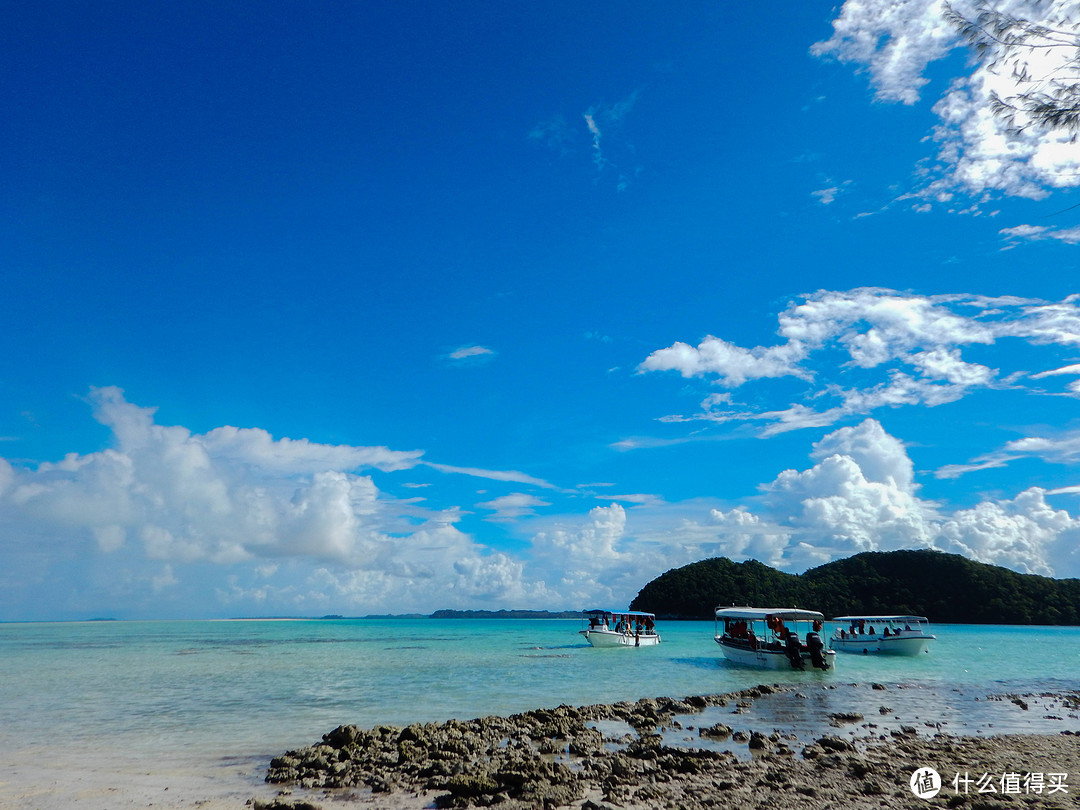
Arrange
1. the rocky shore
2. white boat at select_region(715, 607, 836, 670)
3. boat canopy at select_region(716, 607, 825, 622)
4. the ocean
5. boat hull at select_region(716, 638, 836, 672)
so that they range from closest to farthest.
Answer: the rocky shore → the ocean → white boat at select_region(715, 607, 836, 670) → boat hull at select_region(716, 638, 836, 672) → boat canopy at select_region(716, 607, 825, 622)

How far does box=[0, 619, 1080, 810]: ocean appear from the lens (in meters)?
10.9

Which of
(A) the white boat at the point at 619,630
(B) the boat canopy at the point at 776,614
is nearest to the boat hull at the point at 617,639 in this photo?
(A) the white boat at the point at 619,630

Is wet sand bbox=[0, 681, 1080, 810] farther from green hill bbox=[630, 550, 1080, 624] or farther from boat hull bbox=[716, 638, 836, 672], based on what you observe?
green hill bbox=[630, 550, 1080, 624]

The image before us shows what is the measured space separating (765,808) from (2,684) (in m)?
30.2

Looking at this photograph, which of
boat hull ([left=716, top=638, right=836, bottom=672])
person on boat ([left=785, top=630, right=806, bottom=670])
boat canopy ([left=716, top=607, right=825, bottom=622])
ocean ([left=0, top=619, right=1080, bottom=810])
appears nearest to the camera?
ocean ([left=0, top=619, right=1080, bottom=810])

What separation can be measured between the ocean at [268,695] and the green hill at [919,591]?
200ft

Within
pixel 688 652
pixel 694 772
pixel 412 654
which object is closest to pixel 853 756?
pixel 694 772

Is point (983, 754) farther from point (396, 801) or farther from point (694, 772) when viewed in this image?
point (396, 801)

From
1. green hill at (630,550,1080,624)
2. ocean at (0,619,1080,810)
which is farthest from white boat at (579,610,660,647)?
green hill at (630,550,1080,624)

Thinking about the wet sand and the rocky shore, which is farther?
the wet sand

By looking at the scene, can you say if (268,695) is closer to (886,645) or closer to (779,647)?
(779,647)

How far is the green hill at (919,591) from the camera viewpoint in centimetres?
9544

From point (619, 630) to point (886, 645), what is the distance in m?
18.1

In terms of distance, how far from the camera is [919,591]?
96812 mm
